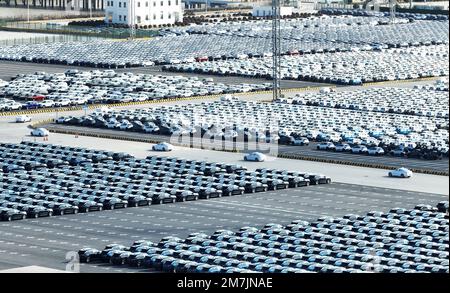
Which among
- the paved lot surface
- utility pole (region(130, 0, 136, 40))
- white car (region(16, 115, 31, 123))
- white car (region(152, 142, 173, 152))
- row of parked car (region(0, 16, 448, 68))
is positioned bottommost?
the paved lot surface

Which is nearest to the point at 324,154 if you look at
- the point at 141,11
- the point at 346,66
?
the point at 346,66

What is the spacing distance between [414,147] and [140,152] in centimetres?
1883

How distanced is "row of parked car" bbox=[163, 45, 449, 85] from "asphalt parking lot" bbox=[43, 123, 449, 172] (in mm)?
41384

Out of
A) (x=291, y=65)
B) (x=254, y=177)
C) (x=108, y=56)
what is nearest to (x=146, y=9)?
(x=108, y=56)

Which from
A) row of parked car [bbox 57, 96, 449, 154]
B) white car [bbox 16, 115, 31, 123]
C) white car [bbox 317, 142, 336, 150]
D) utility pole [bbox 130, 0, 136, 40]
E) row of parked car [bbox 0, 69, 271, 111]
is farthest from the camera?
utility pole [bbox 130, 0, 136, 40]

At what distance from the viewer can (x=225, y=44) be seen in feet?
538

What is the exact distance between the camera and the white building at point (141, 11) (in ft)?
587

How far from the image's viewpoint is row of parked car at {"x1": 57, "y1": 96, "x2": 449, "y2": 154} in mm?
86000

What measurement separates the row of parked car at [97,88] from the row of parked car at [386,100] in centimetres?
969

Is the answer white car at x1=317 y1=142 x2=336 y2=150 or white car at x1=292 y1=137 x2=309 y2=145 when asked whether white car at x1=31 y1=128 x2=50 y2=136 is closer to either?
white car at x1=292 y1=137 x2=309 y2=145

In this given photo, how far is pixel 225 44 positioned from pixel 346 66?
28.6 meters

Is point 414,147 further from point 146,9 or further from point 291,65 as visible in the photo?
point 146,9

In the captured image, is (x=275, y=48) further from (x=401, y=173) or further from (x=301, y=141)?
(x=401, y=173)

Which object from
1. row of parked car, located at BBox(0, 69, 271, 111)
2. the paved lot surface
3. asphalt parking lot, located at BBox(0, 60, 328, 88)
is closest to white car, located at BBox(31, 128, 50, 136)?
the paved lot surface
